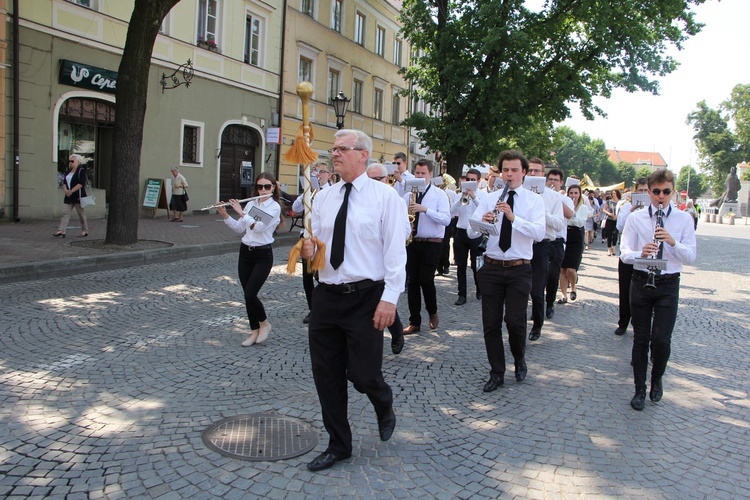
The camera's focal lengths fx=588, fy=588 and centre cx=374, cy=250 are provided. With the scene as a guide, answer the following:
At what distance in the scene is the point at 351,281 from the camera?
3.34 m

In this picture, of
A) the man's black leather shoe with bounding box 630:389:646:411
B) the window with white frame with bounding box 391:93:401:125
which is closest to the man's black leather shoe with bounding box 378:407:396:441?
the man's black leather shoe with bounding box 630:389:646:411

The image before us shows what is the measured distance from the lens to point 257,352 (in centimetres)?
564

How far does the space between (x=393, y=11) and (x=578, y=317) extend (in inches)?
1099

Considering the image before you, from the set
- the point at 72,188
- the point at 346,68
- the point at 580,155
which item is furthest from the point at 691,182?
the point at 72,188

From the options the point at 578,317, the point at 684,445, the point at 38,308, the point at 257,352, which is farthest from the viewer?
the point at 578,317

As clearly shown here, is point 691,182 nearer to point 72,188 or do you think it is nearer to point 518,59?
point 518,59

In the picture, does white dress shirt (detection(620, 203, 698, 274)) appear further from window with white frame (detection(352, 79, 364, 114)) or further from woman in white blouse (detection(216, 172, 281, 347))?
window with white frame (detection(352, 79, 364, 114))

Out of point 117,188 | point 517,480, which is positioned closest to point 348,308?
point 517,480

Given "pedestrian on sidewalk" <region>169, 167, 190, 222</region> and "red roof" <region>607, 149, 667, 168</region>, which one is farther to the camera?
"red roof" <region>607, 149, 667, 168</region>

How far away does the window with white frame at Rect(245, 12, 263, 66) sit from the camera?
21.6 meters

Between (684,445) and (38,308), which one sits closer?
(684,445)

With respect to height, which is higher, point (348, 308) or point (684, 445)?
point (348, 308)

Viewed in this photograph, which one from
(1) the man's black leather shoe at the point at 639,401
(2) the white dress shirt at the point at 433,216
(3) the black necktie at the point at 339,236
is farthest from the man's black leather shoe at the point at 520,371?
(3) the black necktie at the point at 339,236

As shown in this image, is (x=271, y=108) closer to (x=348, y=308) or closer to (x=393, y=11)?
(x=393, y=11)
